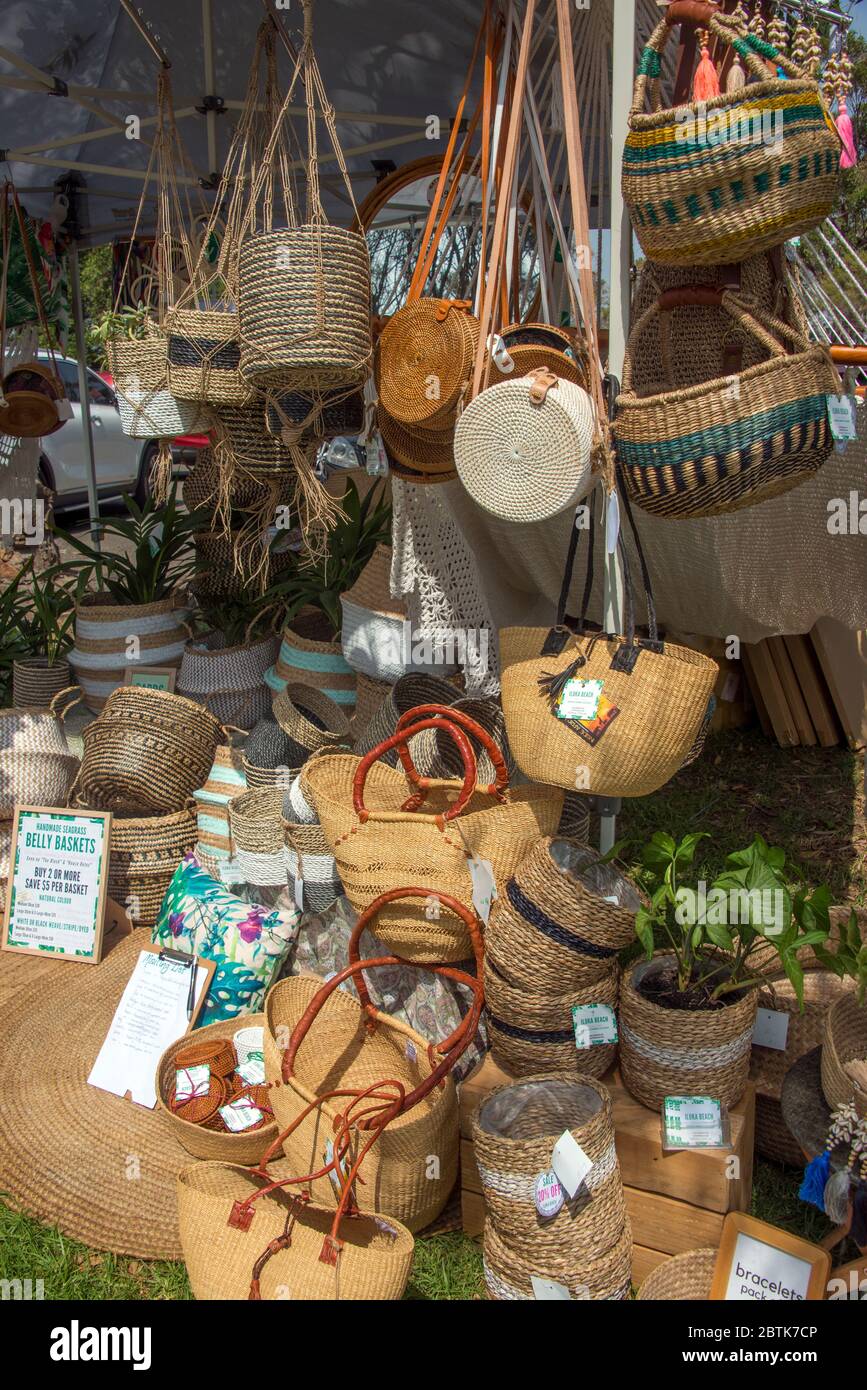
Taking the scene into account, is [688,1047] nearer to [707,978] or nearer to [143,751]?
[707,978]

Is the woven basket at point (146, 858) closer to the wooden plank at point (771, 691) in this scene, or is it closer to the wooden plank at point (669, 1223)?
the wooden plank at point (669, 1223)

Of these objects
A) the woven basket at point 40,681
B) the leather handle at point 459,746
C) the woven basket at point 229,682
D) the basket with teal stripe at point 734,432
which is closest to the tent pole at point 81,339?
the woven basket at point 40,681

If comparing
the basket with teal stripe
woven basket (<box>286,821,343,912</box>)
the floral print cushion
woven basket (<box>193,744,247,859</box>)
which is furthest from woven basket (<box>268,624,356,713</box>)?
the basket with teal stripe

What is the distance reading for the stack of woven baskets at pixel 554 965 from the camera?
2.00 metres

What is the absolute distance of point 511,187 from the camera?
2.16 meters

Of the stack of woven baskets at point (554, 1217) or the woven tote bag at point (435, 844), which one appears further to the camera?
the woven tote bag at point (435, 844)

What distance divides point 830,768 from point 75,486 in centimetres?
711

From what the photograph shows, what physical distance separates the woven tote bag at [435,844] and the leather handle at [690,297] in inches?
35.8

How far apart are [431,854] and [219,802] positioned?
1.30 metres

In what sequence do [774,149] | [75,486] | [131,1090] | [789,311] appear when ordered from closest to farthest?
[774,149]
[789,311]
[131,1090]
[75,486]

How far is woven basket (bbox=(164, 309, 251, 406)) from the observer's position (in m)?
2.62

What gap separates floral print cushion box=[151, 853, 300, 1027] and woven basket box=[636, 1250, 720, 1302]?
1.26m
